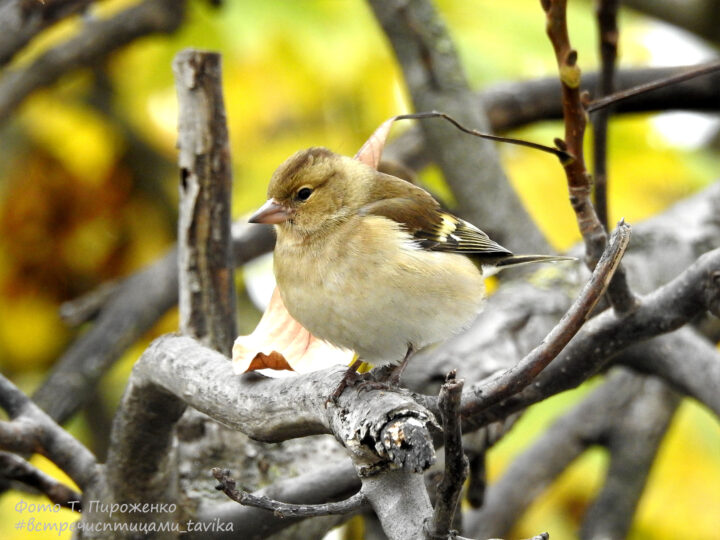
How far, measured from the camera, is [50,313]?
5.14 m

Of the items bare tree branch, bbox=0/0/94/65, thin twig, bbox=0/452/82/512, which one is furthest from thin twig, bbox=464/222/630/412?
bare tree branch, bbox=0/0/94/65

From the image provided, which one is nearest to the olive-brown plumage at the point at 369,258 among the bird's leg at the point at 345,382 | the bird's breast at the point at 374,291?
the bird's breast at the point at 374,291

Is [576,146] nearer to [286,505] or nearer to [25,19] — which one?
[286,505]

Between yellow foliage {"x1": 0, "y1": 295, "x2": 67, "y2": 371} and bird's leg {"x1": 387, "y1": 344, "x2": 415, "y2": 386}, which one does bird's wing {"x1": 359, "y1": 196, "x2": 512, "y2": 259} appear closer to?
bird's leg {"x1": 387, "y1": 344, "x2": 415, "y2": 386}

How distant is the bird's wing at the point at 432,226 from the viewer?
2.99 m

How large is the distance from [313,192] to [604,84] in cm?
102

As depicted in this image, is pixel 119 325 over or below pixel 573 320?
over

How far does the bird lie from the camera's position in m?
2.62

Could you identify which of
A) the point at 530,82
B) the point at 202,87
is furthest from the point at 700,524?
the point at 202,87

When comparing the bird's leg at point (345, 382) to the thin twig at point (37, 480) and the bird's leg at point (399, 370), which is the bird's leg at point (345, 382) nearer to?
the bird's leg at point (399, 370)

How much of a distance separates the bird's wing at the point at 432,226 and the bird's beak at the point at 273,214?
10.2 inches

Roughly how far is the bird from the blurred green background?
147cm

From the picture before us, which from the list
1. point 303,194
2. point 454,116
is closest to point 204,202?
point 303,194

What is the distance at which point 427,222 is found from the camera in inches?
121
